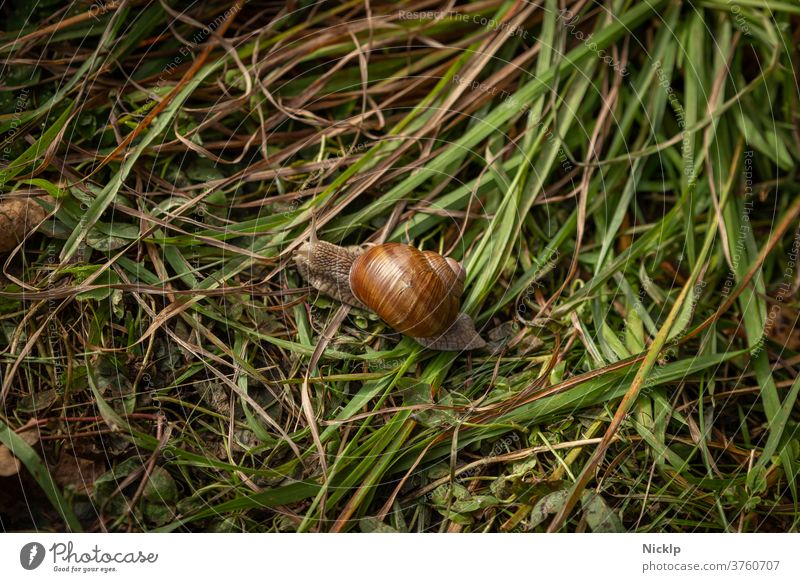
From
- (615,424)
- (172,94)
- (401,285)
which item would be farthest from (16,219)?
Result: (615,424)

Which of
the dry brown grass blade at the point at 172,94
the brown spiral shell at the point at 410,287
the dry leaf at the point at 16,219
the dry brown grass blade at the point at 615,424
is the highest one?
the dry brown grass blade at the point at 172,94

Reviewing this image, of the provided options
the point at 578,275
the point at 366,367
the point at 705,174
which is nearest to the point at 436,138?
the point at 578,275

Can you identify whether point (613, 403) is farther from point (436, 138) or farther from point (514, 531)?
point (436, 138)

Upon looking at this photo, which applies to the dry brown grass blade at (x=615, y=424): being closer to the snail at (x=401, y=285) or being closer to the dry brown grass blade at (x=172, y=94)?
the snail at (x=401, y=285)

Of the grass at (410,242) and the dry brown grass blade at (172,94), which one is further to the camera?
the dry brown grass blade at (172,94)

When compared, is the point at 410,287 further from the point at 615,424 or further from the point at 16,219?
the point at 16,219

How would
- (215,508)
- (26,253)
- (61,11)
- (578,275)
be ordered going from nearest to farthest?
(215,508) < (26,253) < (61,11) < (578,275)

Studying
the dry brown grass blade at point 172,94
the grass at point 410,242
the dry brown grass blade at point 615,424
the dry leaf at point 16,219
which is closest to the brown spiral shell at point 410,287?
the grass at point 410,242

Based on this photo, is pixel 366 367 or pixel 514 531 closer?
pixel 514 531

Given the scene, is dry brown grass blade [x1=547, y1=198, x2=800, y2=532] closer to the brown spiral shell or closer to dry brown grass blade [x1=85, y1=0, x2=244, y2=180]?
the brown spiral shell
